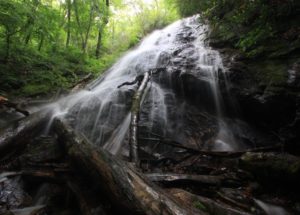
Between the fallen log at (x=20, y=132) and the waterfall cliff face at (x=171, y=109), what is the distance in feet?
2.96

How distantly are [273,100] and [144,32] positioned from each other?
13.4 meters

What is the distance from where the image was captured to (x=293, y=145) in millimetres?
5012

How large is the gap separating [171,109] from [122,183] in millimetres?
4371

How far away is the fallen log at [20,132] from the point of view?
4332mm

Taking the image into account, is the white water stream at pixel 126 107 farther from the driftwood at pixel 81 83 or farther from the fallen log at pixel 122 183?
the fallen log at pixel 122 183

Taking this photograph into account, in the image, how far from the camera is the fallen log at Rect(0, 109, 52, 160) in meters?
4.33

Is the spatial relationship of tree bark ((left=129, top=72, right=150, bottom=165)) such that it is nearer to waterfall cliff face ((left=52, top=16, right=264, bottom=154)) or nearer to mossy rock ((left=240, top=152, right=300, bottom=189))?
waterfall cliff face ((left=52, top=16, right=264, bottom=154))

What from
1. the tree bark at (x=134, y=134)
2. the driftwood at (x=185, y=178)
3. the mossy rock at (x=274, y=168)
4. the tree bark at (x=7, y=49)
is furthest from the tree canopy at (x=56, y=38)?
the mossy rock at (x=274, y=168)

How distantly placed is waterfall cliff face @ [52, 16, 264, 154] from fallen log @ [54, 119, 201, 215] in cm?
193

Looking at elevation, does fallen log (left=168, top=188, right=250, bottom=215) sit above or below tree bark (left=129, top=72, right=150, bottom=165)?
below

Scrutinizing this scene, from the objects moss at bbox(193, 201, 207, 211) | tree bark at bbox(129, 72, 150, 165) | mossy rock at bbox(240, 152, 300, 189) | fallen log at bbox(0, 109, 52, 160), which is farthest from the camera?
fallen log at bbox(0, 109, 52, 160)

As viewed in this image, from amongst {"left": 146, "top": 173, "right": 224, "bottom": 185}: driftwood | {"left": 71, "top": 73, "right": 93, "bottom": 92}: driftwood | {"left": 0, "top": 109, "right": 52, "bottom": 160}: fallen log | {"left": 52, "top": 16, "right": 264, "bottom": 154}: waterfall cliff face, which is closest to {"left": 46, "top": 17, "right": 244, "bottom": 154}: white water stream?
{"left": 52, "top": 16, "right": 264, "bottom": 154}: waterfall cliff face

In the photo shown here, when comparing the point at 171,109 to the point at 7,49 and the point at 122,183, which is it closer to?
the point at 122,183

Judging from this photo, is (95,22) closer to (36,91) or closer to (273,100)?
(36,91)
